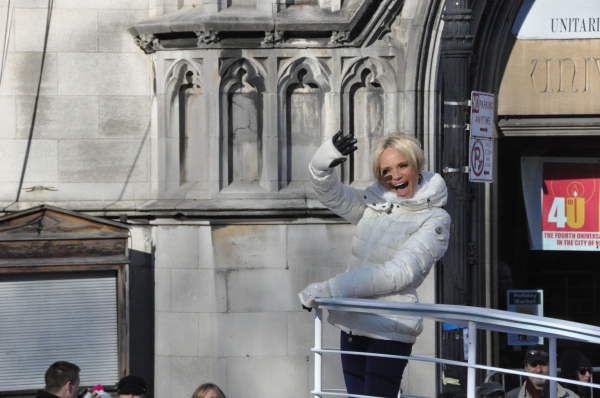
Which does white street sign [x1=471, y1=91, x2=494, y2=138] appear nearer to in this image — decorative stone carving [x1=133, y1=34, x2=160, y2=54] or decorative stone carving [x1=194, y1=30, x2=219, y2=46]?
decorative stone carving [x1=194, y1=30, x2=219, y2=46]

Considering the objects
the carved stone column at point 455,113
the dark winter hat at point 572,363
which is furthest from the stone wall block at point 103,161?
the dark winter hat at point 572,363

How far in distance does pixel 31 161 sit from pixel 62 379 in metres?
3.14

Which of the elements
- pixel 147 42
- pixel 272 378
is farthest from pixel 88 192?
pixel 272 378

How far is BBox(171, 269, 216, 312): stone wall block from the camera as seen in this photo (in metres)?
9.71

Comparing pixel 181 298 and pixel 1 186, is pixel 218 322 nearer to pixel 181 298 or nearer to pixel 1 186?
pixel 181 298

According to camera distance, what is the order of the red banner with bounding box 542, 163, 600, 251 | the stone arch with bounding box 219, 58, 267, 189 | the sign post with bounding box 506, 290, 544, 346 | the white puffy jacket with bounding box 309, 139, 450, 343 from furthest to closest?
the red banner with bounding box 542, 163, 600, 251, the sign post with bounding box 506, 290, 544, 346, the stone arch with bounding box 219, 58, 267, 189, the white puffy jacket with bounding box 309, 139, 450, 343

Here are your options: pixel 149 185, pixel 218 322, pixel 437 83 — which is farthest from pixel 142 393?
pixel 437 83

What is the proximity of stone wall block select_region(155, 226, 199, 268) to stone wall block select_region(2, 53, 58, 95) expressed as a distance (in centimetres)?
156

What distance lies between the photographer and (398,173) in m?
5.43

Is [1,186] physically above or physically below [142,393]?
above

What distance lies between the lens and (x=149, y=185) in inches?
401

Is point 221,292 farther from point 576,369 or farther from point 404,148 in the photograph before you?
point 404,148

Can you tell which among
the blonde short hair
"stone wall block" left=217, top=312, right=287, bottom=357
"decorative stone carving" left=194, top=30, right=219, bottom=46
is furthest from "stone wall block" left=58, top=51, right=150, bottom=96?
the blonde short hair

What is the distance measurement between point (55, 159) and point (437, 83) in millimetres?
3265
